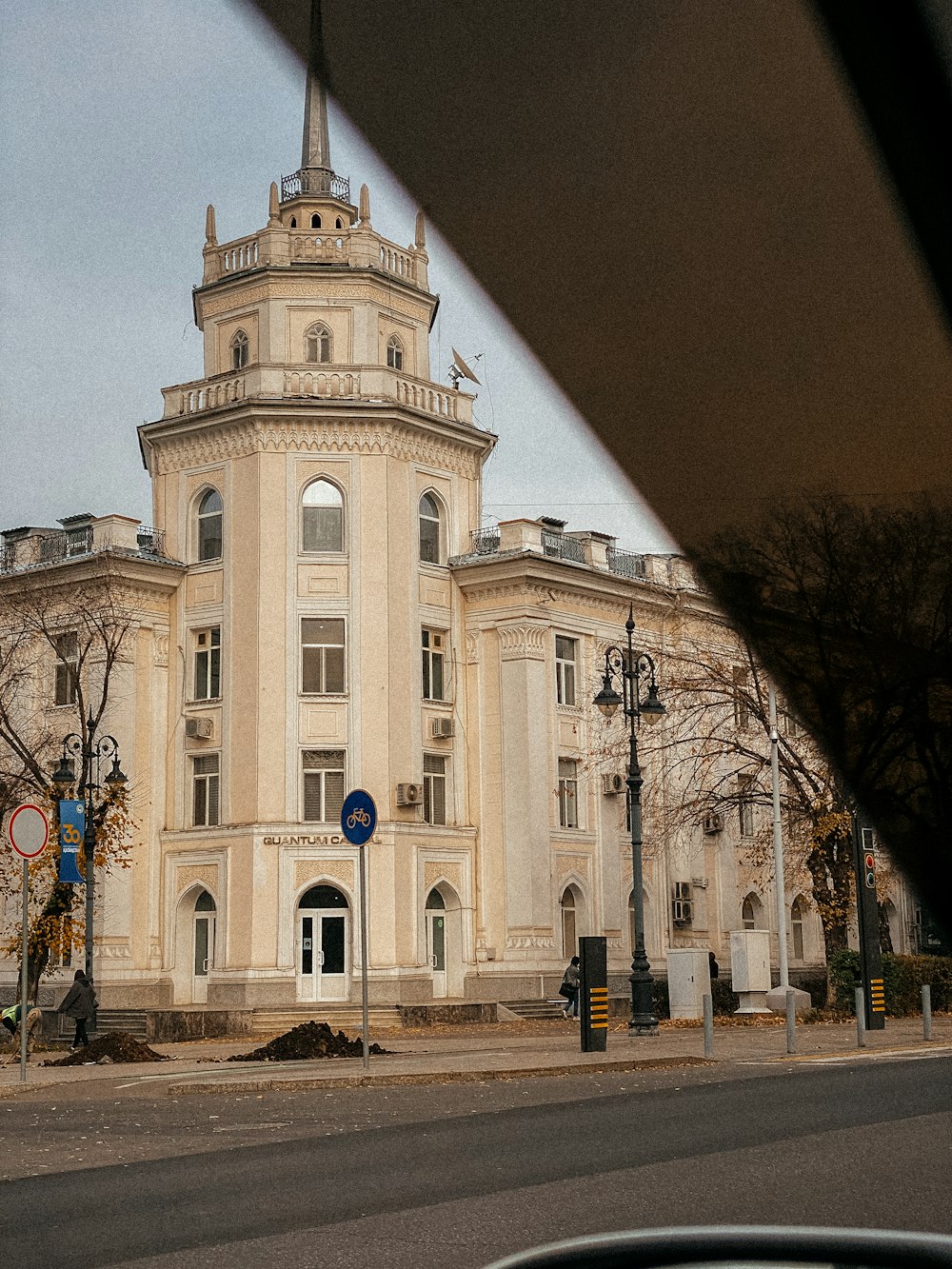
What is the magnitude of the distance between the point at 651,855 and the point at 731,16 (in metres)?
47.4

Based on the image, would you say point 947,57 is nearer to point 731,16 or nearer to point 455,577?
point 731,16

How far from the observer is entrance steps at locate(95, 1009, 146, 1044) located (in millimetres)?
39625

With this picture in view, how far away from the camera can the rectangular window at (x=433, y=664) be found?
44500 mm

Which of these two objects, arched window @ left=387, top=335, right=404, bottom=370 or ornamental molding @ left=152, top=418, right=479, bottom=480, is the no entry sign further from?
arched window @ left=387, top=335, right=404, bottom=370

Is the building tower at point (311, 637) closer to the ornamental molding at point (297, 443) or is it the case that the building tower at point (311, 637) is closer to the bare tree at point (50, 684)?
the ornamental molding at point (297, 443)

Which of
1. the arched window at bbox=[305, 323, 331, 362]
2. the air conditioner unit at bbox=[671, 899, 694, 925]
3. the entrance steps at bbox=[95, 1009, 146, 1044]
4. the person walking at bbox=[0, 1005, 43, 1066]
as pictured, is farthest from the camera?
the air conditioner unit at bbox=[671, 899, 694, 925]

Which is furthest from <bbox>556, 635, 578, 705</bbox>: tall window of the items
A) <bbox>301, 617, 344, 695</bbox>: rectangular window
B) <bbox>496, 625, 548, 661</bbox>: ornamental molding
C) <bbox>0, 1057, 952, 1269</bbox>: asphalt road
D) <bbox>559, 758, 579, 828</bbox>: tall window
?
<bbox>0, 1057, 952, 1269</bbox>: asphalt road

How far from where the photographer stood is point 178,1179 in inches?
433

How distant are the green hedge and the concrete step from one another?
26.8ft

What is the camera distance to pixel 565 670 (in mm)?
46438

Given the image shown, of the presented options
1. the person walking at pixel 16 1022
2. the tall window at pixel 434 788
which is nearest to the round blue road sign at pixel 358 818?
the person walking at pixel 16 1022

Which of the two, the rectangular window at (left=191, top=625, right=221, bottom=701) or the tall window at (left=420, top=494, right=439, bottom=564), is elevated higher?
the tall window at (left=420, top=494, right=439, bottom=564)

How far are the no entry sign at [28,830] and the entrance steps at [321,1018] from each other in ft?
65.4

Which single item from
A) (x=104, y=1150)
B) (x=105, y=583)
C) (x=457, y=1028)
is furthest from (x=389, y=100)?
(x=105, y=583)
